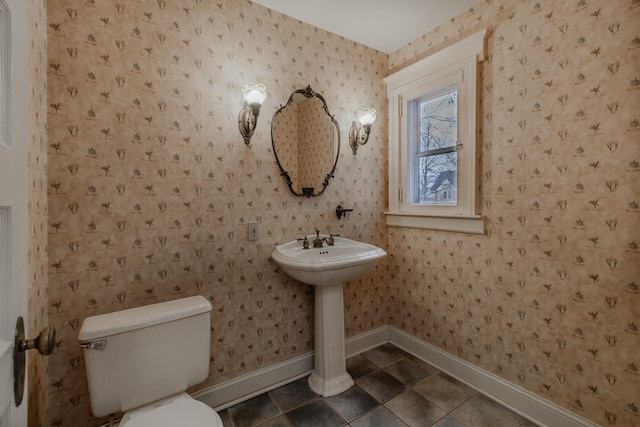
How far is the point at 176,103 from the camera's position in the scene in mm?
1699

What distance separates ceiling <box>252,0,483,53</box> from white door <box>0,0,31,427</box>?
1.75 meters

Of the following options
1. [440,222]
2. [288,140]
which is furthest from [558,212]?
[288,140]

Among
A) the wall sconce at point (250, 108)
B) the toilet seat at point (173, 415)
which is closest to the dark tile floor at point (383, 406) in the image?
the toilet seat at point (173, 415)

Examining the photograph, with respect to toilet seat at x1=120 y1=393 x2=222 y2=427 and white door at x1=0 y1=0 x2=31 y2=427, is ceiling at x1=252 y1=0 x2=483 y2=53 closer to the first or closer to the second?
white door at x1=0 y1=0 x2=31 y2=427

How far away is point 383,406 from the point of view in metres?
1.86

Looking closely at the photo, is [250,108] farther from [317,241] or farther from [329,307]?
[329,307]

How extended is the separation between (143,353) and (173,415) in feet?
0.97

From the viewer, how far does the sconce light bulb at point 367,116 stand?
7.70 ft

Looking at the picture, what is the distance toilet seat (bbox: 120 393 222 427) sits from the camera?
1.18m

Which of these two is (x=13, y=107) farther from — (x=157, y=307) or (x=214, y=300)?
(x=214, y=300)

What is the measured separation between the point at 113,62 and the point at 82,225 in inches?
33.3

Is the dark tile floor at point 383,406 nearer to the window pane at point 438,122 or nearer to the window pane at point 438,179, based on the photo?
the window pane at point 438,179

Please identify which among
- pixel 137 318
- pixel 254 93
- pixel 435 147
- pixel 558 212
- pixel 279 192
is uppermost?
pixel 254 93

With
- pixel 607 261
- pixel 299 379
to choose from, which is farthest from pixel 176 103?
pixel 607 261
